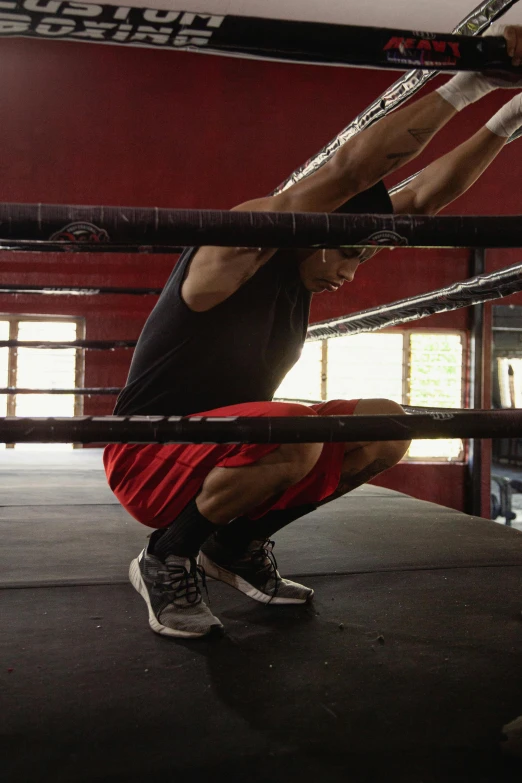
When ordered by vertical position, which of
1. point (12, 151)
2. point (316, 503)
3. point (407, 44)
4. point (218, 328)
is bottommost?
point (316, 503)

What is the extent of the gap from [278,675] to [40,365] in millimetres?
4179

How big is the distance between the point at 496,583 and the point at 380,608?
1.05 ft

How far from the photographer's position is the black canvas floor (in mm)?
607

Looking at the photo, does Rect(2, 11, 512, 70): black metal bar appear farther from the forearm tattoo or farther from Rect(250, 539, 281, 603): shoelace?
Rect(250, 539, 281, 603): shoelace

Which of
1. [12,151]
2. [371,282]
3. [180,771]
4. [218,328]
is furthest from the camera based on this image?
[371,282]

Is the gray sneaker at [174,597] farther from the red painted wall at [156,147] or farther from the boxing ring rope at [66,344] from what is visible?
the red painted wall at [156,147]

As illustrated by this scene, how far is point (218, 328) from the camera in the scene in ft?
3.52

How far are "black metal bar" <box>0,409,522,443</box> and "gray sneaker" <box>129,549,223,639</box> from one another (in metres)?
0.36

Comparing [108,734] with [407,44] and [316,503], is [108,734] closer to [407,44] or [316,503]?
[316,503]

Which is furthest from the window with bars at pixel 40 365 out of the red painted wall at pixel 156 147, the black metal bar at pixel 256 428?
the black metal bar at pixel 256 428

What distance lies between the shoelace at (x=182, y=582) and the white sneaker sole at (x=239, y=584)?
146mm

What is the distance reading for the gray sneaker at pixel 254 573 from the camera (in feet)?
3.64

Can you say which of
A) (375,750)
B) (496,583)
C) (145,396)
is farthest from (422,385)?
(375,750)

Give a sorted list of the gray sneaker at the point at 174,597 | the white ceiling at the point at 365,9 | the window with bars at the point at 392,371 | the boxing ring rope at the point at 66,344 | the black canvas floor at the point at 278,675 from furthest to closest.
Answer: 1. the window with bars at the point at 392,371
2. the white ceiling at the point at 365,9
3. the boxing ring rope at the point at 66,344
4. the gray sneaker at the point at 174,597
5. the black canvas floor at the point at 278,675
